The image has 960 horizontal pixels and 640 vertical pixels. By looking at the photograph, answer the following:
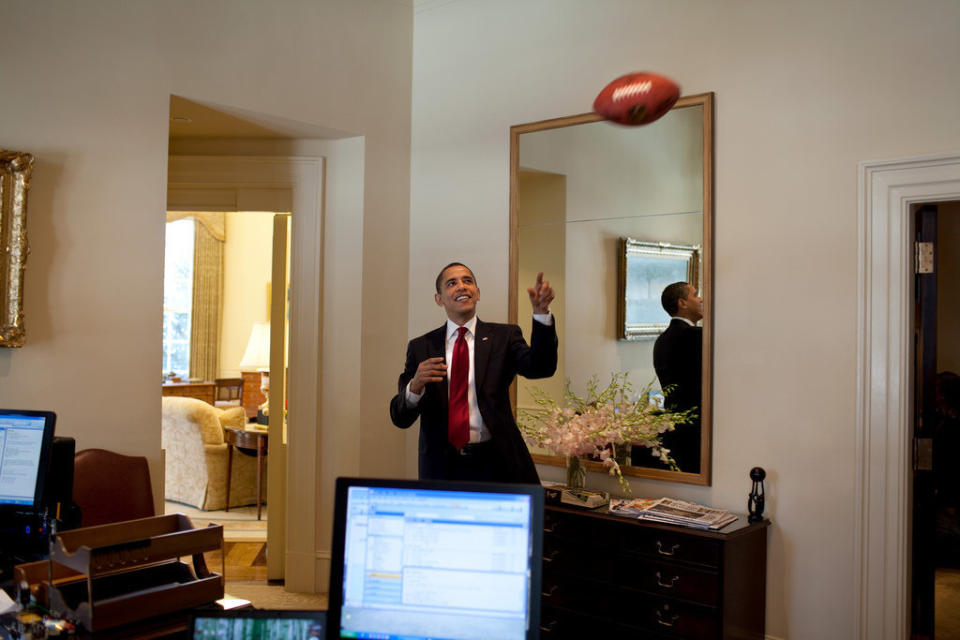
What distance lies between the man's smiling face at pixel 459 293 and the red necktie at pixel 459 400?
129mm

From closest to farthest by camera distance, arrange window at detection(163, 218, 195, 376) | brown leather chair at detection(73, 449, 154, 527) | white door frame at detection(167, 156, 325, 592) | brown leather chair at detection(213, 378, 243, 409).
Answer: brown leather chair at detection(73, 449, 154, 527)
white door frame at detection(167, 156, 325, 592)
brown leather chair at detection(213, 378, 243, 409)
window at detection(163, 218, 195, 376)

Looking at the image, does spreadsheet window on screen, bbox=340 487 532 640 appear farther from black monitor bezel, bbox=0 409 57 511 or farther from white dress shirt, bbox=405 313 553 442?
white dress shirt, bbox=405 313 553 442

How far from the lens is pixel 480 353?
3635 millimetres

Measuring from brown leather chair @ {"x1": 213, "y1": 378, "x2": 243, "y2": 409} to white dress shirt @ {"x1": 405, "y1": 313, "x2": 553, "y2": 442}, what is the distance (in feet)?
25.8

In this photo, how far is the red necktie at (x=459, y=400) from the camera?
354 centimetres

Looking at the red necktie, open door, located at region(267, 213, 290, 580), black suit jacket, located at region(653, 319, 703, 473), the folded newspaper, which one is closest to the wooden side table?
open door, located at region(267, 213, 290, 580)

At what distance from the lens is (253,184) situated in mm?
5141

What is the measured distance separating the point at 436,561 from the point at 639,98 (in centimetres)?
204

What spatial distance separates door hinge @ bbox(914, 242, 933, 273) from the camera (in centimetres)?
348

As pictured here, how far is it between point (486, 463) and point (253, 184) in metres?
2.64

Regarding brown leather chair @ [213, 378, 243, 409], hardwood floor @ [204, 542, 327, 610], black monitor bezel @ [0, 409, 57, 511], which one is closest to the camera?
black monitor bezel @ [0, 409, 57, 511]

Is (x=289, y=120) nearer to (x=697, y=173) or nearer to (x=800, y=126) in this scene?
(x=697, y=173)

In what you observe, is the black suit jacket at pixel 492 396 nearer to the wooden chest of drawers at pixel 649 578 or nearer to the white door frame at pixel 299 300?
the wooden chest of drawers at pixel 649 578

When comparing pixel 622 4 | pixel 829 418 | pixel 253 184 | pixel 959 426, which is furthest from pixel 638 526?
pixel 253 184
